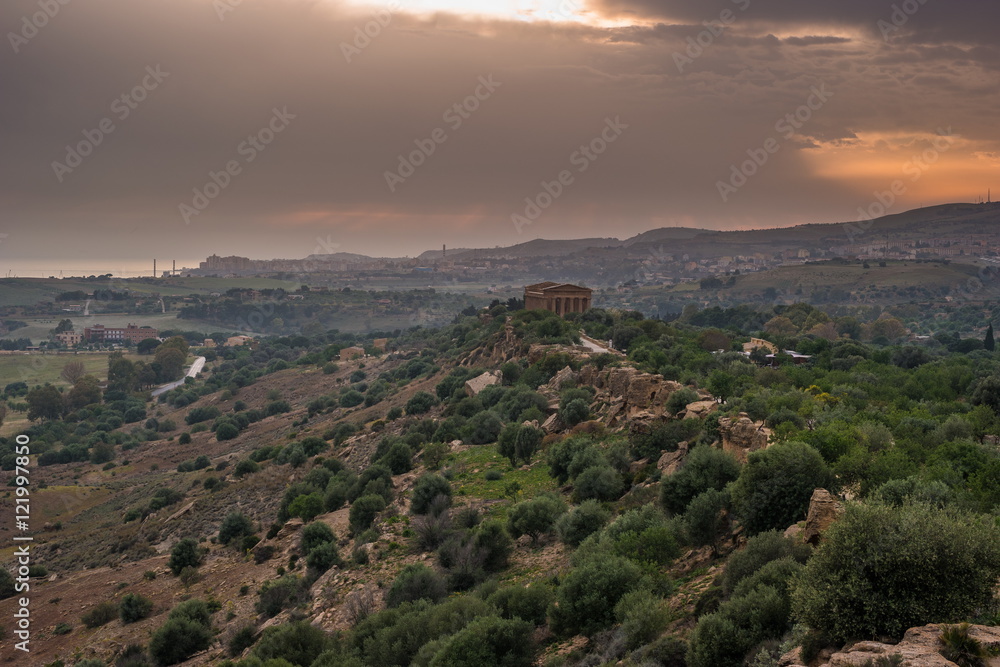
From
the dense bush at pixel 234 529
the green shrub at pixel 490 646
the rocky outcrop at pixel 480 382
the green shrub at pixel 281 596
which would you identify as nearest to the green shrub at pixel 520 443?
the green shrub at pixel 281 596

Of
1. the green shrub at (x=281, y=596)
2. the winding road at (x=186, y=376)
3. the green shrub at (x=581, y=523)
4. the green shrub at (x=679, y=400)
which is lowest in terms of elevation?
the winding road at (x=186, y=376)

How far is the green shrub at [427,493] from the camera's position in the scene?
24344 mm

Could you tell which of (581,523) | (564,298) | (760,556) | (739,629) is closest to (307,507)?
(581,523)

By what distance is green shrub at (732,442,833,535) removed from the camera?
13.6 m

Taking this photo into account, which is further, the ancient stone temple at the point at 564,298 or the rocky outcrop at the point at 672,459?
the ancient stone temple at the point at 564,298

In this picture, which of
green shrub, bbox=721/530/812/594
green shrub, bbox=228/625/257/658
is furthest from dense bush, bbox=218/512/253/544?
green shrub, bbox=721/530/812/594

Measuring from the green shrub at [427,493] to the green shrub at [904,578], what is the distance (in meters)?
16.5

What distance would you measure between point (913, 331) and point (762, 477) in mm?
96489

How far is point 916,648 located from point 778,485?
19.8ft

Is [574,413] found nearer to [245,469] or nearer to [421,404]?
[421,404]

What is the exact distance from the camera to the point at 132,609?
2127 cm

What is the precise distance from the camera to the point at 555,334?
167ft

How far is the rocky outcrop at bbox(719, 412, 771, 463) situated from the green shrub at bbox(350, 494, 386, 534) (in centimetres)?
1233

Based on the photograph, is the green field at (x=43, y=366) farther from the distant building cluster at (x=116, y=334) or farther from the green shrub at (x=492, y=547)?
the green shrub at (x=492, y=547)
